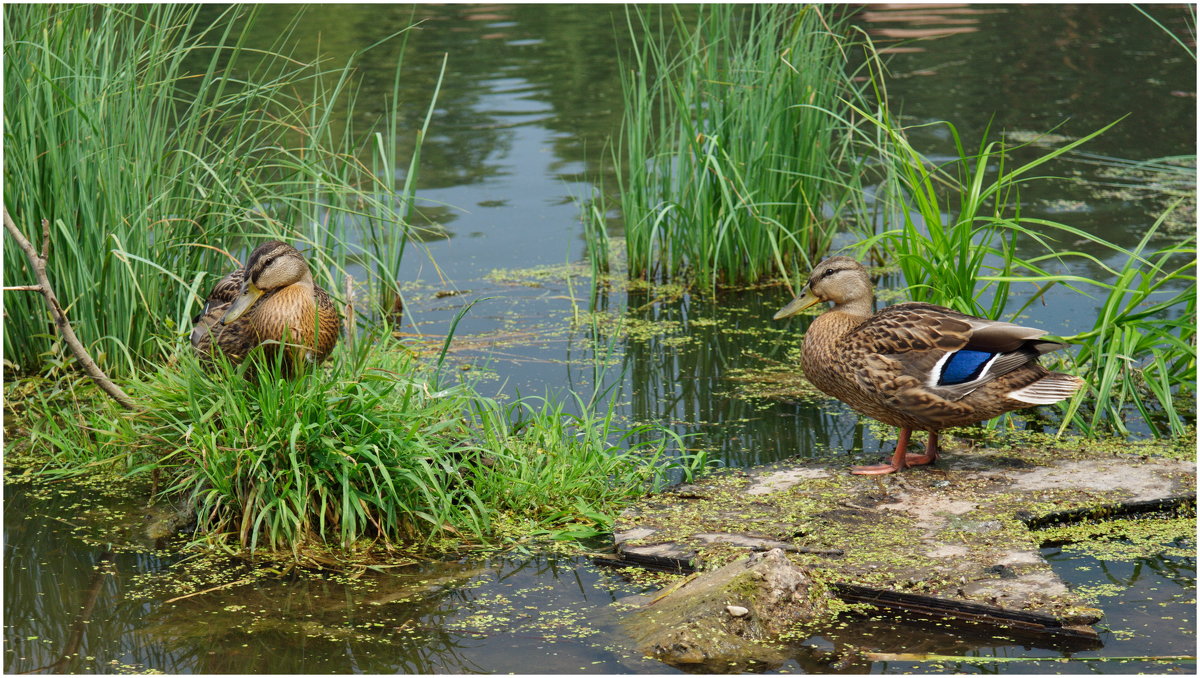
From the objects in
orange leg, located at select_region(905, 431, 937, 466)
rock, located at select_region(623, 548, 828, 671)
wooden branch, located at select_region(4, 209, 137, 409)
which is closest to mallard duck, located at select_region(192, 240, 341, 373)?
wooden branch, located at select_region(4, 209, 137, 409)

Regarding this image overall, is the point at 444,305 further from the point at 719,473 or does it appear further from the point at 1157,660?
the point at 1157,660

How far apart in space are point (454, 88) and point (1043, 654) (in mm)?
8922

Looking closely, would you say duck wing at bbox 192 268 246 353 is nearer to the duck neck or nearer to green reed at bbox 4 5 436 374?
green reed at bbox 4 5 436 374

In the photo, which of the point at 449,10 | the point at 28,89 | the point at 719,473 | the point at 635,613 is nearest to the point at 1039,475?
the point at 719,473

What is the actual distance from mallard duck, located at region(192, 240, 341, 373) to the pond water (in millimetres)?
770

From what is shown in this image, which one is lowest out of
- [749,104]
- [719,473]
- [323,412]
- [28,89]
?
[719,473]

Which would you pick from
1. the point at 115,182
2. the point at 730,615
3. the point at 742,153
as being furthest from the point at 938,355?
the point at 115,182

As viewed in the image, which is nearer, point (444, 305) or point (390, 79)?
point (444, 305)

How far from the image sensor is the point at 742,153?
6.77m

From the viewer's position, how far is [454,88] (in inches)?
446

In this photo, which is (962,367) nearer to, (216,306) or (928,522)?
(928,522)

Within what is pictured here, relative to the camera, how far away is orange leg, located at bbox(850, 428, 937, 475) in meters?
4.53

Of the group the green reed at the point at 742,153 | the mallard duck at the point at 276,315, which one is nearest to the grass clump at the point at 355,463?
the mallard duck at the point at 276,315

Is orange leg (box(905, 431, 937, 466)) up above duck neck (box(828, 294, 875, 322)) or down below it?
below
